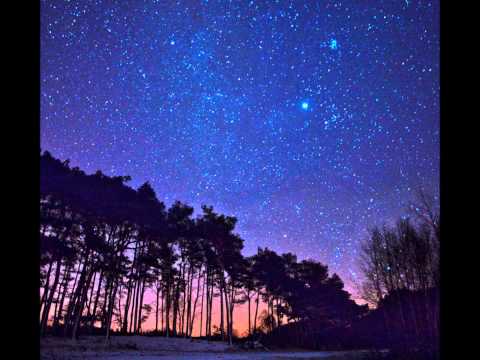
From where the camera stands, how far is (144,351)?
26.4 meters

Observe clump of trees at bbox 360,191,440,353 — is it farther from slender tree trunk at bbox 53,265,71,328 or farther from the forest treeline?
slender tree trunk at bbox 53,265,71,328

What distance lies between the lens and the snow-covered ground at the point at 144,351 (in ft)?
69.4

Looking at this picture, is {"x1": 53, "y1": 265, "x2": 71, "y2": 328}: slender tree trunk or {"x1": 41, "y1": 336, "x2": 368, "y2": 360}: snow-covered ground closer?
{"x1": 41, "y1": 336, "x2": 368, "y2": 360}: snow-covered ground

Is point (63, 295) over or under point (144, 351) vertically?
over

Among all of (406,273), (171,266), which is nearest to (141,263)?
(171,266)

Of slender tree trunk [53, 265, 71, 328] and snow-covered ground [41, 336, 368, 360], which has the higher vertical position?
slender tree trunk [53, 265, 71, 328]

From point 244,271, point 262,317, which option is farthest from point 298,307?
point 244,271

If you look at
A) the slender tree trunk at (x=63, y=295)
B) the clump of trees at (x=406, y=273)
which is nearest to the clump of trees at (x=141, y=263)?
the slender tree trunk at (x=63, y=295)

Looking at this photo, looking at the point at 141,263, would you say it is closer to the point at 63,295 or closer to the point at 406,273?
the point at 63,295

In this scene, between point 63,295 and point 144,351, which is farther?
point 63,295

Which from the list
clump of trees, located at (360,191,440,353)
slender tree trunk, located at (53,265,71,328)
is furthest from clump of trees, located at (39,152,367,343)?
clump of trees, located at (360,191,440,353)

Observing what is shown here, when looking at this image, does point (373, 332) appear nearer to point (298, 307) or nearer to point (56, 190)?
point (298, 307)

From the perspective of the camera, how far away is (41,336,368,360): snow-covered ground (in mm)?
21156
